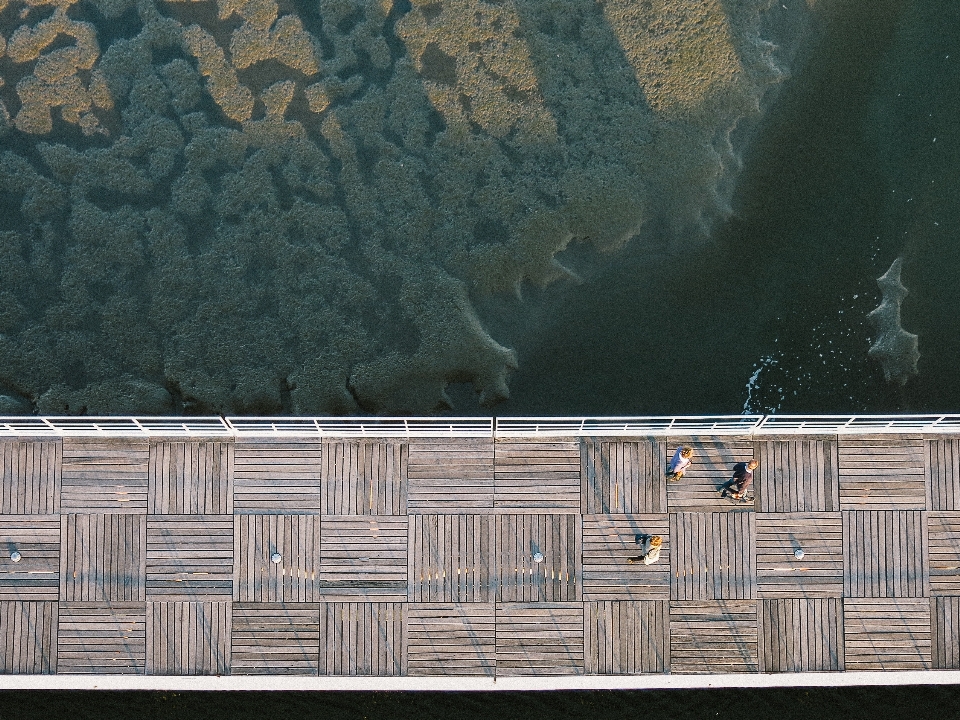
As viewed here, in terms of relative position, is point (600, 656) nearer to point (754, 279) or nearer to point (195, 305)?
point (754, 279)

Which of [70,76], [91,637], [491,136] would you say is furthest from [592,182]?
[91,637]

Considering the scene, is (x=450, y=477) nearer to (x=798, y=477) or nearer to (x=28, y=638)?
(x=798, y=477)

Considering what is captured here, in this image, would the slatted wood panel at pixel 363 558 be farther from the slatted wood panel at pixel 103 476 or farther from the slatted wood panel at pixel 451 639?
the slatted wood panel at pixel 103 476

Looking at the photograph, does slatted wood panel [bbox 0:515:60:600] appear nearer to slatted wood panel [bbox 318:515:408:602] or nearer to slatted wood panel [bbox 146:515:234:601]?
slatted wood panel [bbox 146:515:234:601]

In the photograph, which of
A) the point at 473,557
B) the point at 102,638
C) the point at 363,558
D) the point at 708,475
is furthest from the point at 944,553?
the point at 102,638

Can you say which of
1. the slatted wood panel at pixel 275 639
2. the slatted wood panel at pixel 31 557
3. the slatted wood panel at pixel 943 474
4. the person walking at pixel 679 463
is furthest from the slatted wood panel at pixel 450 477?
the slatted wood panel at pixel 943 474
